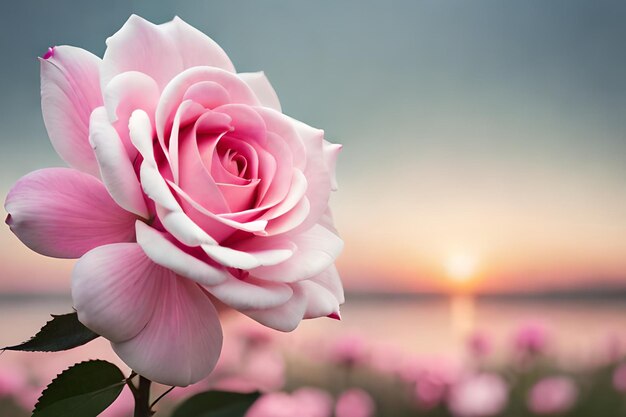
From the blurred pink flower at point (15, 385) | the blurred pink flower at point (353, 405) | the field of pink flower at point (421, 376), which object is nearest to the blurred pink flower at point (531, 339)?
the field of pink flower at point (421, 376)

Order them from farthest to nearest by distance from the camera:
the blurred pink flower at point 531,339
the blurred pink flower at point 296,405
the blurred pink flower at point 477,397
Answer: the blurred pink flower at point 531,339 → the blurred pink flower at point 477,397 → the blurred pink flower at point 296,405

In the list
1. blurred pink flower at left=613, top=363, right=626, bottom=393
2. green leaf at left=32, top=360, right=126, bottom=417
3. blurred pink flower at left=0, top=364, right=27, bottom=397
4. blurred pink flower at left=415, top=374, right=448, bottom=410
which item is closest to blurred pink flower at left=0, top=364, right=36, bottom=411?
blurred pink flower at left=0, top=364, right=27, bottom=397

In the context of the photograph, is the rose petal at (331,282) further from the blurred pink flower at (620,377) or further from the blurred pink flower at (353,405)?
the blurred pink flower at (620,377)

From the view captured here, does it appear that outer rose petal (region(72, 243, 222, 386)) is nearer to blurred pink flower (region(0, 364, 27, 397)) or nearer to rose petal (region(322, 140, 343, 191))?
rose petal (region(322, 140, 343, 191))

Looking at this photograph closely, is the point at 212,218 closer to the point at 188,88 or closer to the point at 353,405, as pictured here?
the point at 188,88

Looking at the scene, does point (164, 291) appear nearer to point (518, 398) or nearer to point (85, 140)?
point (85, 140)

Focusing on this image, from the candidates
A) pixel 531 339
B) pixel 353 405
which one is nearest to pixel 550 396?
pixel 531 339

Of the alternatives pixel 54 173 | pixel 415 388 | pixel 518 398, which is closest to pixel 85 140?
pixel 54 173
